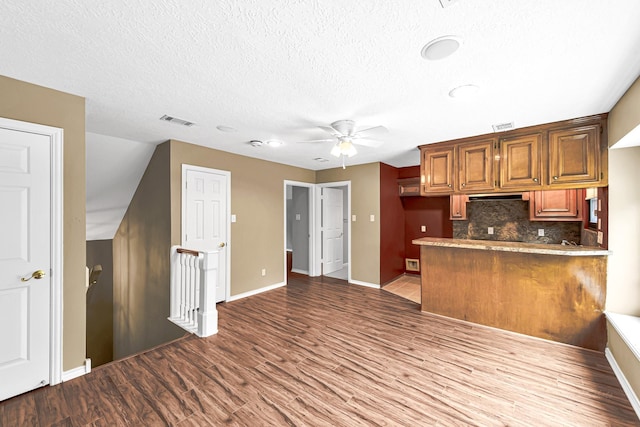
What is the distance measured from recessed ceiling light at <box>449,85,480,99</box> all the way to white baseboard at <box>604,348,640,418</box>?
8.29 feet

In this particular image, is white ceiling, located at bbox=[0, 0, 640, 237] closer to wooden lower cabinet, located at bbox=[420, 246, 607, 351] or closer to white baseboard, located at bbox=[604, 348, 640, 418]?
wooden lower cabinet, located at bbox=[420, 246, 607, 351]

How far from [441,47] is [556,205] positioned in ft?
12.1

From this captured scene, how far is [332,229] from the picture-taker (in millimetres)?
6199

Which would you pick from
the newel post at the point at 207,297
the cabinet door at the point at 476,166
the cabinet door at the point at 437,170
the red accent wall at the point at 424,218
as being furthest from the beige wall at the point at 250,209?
the cabinet door at the point at 476,166

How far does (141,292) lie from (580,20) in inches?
218

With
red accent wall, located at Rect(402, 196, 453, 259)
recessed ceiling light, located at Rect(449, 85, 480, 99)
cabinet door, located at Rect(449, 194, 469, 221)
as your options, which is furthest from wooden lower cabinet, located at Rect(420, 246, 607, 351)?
red accent wall, located at Rect(402, 196, 453, 259)

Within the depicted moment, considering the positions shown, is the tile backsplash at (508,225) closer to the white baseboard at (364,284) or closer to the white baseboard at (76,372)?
the white baseboard at (364,284)

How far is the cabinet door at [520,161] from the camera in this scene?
303 centimetres

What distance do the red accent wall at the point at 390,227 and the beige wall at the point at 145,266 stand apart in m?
3.53

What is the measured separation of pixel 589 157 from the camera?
2.73 meters

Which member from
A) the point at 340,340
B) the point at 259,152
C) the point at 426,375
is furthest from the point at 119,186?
the point at 426,375

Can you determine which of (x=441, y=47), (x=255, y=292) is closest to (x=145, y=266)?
(x=255, y=292)

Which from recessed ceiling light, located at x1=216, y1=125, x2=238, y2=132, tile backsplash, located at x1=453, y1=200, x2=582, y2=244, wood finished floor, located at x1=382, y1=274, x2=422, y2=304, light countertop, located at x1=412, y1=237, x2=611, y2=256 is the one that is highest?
recessed ceiling light, located at x1=216, y1=125, x2=238, y2=132

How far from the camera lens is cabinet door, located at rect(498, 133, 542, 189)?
119 inches
